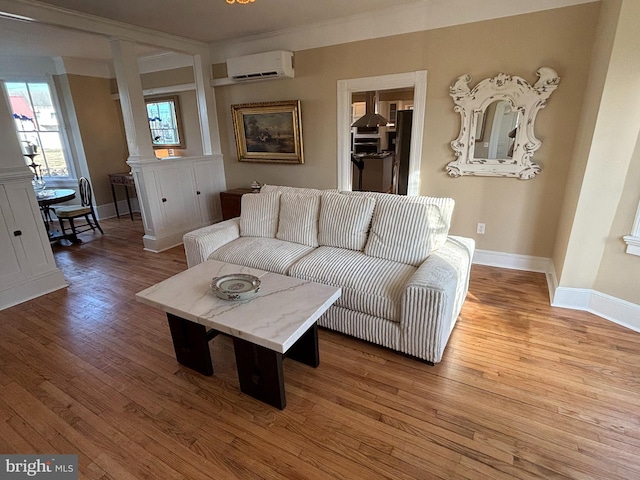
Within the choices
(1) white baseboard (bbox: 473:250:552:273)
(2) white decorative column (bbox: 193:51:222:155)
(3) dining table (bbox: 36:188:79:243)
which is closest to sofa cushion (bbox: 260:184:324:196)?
(1) white baseboard (bbox: 473:250:552:273)

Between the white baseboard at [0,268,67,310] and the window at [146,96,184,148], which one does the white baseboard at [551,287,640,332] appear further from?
the window at [146,96,184,148]

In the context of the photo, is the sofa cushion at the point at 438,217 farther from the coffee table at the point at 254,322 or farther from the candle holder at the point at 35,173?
the candle holder at the point at 35,173

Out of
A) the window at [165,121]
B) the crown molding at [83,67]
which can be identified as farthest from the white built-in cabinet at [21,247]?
the crown molding at [83,67]

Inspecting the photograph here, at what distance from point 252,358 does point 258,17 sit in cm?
350

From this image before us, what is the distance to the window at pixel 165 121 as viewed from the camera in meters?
5.29

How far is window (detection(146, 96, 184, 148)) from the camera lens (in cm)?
529

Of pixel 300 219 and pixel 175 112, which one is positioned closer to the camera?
pixel 300 219

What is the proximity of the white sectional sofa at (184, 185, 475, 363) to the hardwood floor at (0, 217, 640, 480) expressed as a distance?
9.2 inches

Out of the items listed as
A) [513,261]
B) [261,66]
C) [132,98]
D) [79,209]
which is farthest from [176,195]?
[513,261]

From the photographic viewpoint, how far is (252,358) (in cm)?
174

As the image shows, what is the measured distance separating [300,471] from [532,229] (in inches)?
120

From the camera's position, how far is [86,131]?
18.0ft

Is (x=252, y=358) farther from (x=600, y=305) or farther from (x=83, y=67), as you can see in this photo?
(x=83, y=67)

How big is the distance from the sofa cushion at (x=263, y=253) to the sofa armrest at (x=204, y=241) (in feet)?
0.20
